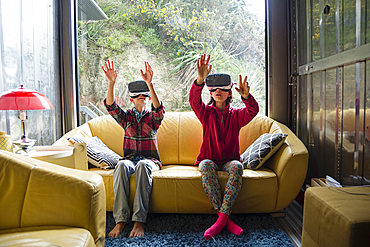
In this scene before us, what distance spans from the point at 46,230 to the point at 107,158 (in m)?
1.13

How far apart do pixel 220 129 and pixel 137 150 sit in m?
0.75

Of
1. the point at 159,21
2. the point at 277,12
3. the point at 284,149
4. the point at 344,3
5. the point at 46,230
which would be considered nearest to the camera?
the point at 46,230

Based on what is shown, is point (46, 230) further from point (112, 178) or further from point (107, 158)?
point (107, 158)

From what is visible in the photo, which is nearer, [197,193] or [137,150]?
[197,193]

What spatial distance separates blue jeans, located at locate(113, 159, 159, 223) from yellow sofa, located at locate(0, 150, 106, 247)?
65 cm

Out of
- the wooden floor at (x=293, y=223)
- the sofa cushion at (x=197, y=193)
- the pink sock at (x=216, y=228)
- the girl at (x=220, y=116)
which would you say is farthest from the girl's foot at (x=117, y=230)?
the wooden floor at (x=293, y=223)

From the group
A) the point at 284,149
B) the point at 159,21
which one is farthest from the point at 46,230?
the point at 159,21

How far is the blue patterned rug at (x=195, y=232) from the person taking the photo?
154cm

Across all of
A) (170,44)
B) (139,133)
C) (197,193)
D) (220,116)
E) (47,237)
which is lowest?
(197,193)

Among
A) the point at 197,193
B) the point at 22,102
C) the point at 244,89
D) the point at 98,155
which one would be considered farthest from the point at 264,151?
the point at 22,102

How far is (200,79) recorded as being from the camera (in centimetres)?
189

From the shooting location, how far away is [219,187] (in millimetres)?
1785

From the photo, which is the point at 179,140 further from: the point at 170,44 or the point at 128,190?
the point at 170,44

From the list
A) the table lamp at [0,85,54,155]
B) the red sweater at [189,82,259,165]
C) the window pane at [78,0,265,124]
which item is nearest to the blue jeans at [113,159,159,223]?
the red sweater at [189,82,259,165]
